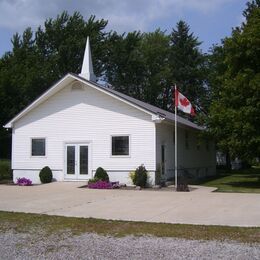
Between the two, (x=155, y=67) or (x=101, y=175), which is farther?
(x=155, y=67)

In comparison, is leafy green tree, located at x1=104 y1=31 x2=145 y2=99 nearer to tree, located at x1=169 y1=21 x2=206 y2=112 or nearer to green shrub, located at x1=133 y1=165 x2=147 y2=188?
tree, located at x1=169 y1=21 x2=206 y2=112

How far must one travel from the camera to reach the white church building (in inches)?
1027

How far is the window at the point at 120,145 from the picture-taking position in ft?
86.9

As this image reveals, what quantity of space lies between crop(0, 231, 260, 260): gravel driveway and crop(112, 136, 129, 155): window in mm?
15917

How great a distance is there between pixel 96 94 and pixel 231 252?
19.5m

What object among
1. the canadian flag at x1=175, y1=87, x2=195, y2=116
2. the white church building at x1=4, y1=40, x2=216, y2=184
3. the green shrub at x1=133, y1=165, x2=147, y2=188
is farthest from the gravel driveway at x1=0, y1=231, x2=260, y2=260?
the canadian flag at x1=175, y1=87, x2=195, y2=116

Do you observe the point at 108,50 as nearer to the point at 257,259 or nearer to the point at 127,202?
the point at 127,202

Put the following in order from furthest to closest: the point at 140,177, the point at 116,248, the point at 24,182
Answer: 1. the point at 24,182
2. the point at 140,177
3. the point at 116,248

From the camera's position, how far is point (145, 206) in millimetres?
16188

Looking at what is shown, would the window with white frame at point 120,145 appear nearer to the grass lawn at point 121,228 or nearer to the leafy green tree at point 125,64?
the grass lawn at point 121,228

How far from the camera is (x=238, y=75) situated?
2573 cm

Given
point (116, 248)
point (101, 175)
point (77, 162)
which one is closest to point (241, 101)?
point (101, 175)

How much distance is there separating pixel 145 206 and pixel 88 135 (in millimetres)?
11829

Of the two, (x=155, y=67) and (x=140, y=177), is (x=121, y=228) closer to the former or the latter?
(x=140, y=177)
